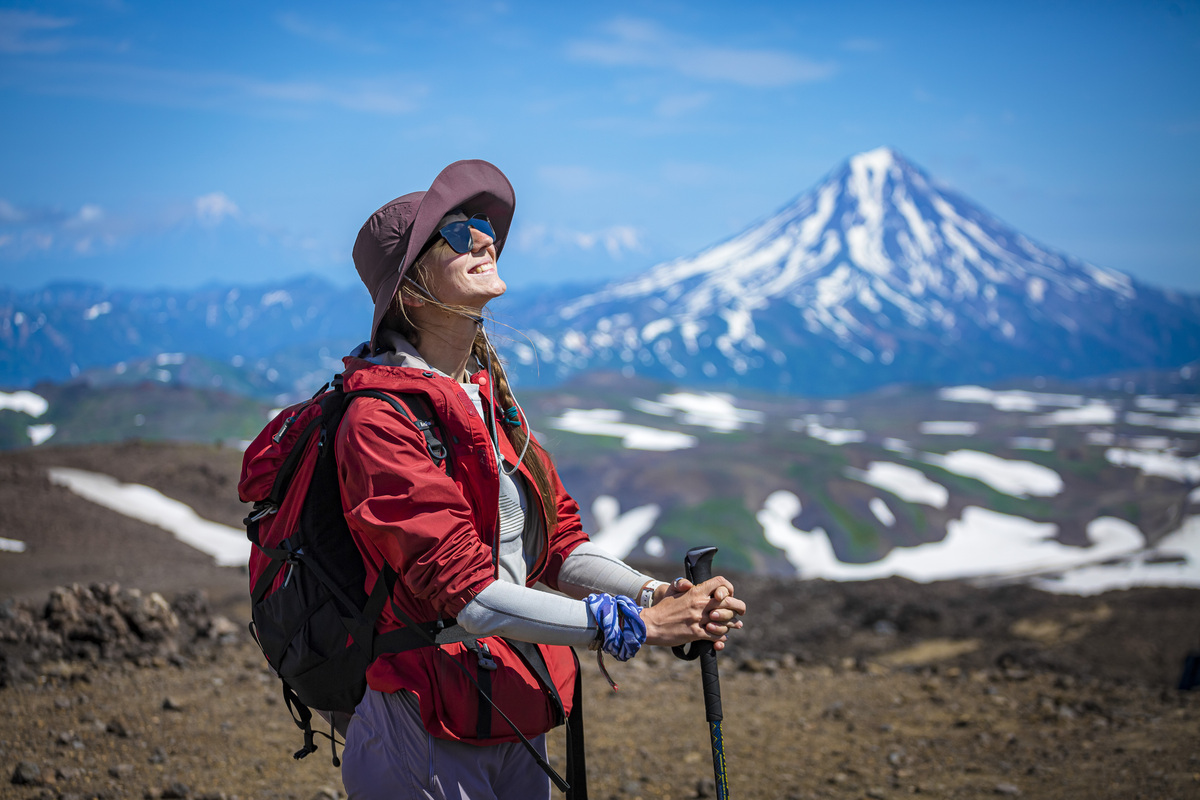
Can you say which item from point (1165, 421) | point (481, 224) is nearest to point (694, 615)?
point (481, 224)

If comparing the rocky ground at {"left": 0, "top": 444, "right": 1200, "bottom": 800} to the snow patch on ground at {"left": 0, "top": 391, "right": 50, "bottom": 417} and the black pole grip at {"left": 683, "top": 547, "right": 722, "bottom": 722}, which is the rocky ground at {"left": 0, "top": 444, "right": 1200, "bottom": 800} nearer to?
the black pole grip at {"left": 683, "top": 547, "right": 722, "bottom": 722}

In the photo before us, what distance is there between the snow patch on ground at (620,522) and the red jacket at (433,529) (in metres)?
57.0

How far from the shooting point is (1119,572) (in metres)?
36.9

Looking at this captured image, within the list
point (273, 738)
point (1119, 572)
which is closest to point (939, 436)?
point (1119, 572)

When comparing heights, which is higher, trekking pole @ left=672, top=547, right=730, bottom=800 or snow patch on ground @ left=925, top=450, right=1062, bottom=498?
trekking pole @ left=672, top=547, right=730, bottom=800

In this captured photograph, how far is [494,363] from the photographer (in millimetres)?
2750

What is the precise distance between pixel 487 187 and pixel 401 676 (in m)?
1.33

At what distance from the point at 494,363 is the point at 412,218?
54 cm

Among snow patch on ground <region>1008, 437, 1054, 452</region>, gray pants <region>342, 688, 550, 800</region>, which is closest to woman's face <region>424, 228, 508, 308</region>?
gray pants <region>342, 688, 550, 800</region>

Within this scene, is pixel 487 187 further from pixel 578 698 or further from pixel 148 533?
pixel 148 533

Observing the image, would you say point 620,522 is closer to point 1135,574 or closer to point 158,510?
point 1135,574

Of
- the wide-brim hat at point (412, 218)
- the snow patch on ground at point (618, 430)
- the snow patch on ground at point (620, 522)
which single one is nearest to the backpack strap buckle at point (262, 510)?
the wide-brim hat at point (412, 218)

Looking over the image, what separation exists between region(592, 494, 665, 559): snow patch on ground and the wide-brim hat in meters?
57.0

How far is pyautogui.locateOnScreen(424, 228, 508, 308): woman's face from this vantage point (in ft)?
7.95
